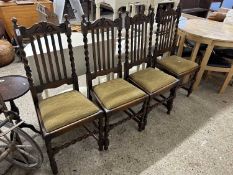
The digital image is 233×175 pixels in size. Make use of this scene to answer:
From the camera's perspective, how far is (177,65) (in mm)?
2182

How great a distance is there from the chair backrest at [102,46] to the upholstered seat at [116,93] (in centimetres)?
14

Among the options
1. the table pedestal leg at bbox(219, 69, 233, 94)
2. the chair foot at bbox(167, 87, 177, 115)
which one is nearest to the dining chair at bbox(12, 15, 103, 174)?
the chair foot at bbox(167, 87, 177, 115)

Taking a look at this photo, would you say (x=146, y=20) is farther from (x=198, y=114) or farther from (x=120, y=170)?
(x=120, y=170)

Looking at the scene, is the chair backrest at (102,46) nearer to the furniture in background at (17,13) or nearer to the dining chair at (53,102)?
Result: the dining chair at (53,102)

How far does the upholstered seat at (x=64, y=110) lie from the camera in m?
1.35

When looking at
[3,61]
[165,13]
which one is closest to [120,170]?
[165,13]

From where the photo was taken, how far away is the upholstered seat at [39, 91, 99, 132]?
4.44 ft

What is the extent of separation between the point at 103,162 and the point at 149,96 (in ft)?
2.36

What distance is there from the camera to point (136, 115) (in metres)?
1.86

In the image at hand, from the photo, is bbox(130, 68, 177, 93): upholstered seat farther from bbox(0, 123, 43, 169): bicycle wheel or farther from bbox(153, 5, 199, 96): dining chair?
bbox(0, 123, 43, 169): bicycle wheel

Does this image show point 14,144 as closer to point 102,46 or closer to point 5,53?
point 102,46

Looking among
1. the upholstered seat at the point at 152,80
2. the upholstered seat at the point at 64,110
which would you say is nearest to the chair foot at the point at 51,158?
the upholstered seat at the point at 64,110

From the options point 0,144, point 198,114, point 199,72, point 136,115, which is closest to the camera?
point 0,144

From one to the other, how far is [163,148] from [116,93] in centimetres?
71
